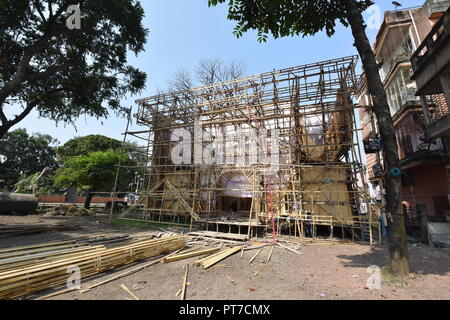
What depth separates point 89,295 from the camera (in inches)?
159

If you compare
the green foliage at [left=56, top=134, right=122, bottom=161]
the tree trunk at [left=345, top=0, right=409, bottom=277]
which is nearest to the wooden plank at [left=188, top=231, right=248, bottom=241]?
the tree trunk at [left=345, top=0, right=409, bottom=277]

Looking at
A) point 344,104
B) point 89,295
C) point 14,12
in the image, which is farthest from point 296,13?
point 14,12

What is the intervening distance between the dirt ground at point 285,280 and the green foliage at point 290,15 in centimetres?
766

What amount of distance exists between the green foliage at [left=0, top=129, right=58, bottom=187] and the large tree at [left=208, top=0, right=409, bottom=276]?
4599 cm

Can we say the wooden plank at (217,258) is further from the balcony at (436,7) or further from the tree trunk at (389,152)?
the balcony at (436,7)

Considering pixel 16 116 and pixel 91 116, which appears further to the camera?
pixel 91 116

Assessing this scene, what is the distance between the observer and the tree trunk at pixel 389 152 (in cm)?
486

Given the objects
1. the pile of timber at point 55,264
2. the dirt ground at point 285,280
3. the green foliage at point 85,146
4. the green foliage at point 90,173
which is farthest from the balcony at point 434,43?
the green foliage at point 85,146

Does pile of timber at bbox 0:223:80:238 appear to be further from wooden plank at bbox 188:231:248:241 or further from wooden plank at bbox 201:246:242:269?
wooden plank at bbox 201:246:242:269

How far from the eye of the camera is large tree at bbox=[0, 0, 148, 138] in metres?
11.9

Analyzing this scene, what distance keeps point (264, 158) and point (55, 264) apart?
11075 millimetres

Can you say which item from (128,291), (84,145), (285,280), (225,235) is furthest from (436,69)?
(84,145)

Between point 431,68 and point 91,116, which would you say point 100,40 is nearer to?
point 91,116
